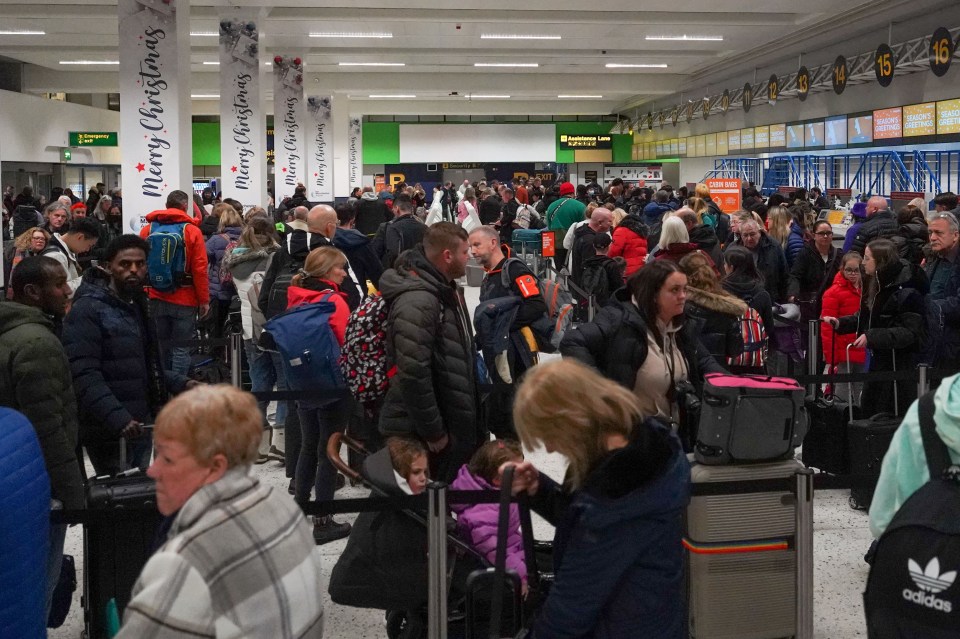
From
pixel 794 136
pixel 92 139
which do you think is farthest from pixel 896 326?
pixel 92 139

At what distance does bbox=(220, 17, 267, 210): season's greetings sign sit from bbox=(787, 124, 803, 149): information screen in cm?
1050

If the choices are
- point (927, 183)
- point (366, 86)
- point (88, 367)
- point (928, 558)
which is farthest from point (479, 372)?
point (366, 86)

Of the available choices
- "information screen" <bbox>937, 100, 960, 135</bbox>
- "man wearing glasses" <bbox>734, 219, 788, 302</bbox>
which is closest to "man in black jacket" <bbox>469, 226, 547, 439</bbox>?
"man wearing glasses" <bbox>734, 219, 788, 302</bbox>

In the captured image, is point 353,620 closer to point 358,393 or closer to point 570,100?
point 358,393

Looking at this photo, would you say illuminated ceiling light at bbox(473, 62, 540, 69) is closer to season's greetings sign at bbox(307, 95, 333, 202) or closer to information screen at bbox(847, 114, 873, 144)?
season's greetings sign at bbox(307, 95, 333, 202)

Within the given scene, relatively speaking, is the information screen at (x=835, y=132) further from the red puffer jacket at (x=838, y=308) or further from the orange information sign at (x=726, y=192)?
the red puffer jacket at (x=838, y=308)

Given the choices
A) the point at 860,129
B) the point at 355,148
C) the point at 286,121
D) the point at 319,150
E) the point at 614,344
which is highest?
the point at 355,148

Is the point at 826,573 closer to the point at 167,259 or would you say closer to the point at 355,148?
the point at 167,259

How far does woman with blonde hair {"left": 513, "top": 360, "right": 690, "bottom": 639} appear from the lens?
7.64ft

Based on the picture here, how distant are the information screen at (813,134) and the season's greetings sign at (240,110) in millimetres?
10240

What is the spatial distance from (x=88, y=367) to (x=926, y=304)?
4637 mm

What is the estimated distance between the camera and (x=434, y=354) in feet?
13.4

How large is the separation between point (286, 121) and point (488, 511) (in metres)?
18.0

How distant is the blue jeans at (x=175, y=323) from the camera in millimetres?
7461
